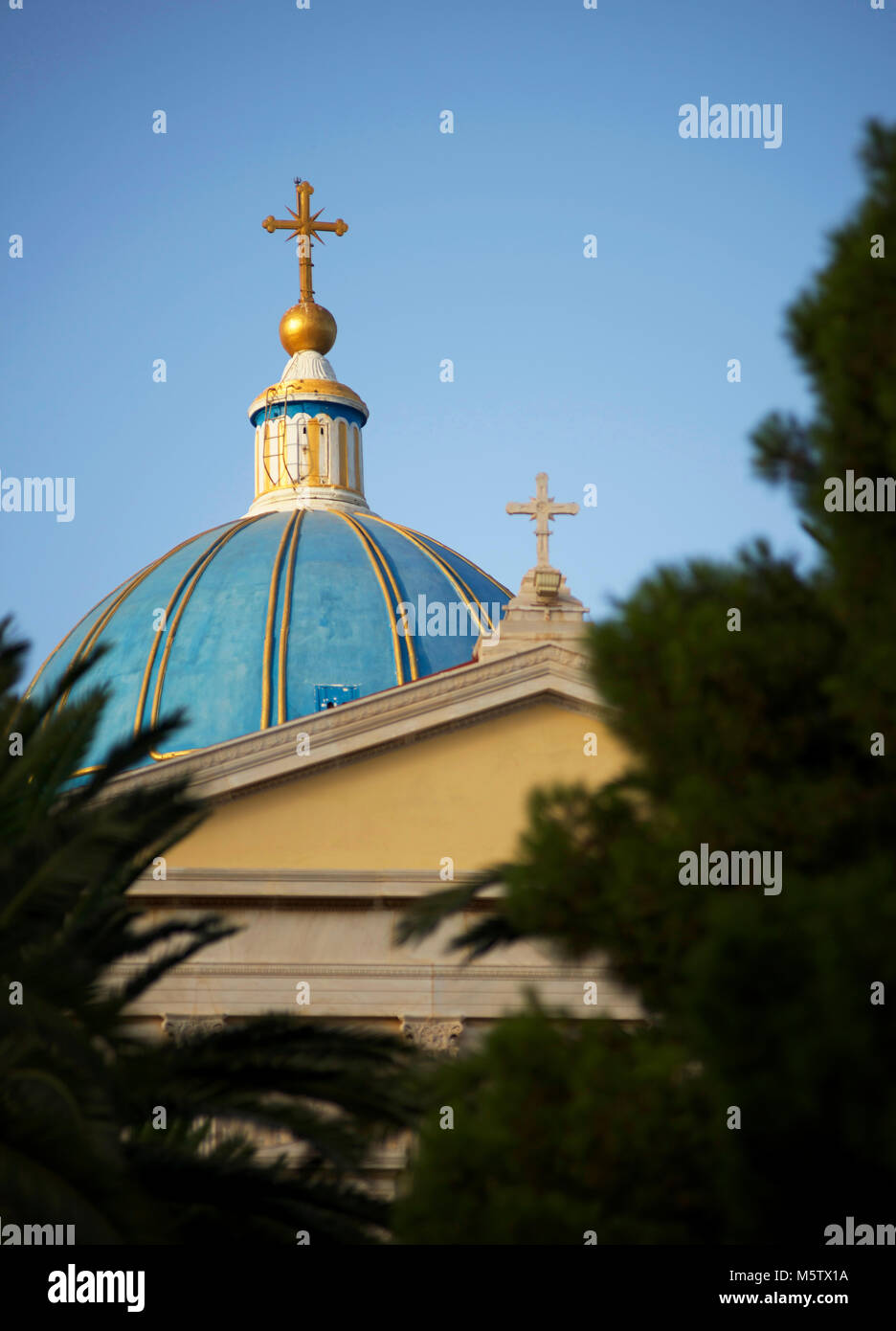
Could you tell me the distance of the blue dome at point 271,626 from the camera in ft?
117

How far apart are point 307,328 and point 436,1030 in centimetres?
2616

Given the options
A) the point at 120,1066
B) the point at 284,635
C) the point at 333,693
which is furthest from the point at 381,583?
the point at 120,1066

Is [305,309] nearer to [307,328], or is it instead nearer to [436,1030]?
[307,328]

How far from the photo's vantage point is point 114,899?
1255 cm

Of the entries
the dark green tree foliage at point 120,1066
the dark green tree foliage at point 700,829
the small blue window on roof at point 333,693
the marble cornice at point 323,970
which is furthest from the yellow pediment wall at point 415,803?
the dark green tree foliage at point 700,829

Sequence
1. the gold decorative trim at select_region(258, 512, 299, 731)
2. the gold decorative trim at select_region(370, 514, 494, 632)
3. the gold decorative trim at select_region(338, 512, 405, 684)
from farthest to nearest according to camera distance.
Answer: the gold decorative trim at select_region(370, 514, 494, 632) < the gold decorative trim at select_region(338, 512, 405, 684) < the gold decorative trim at select_region(258, 512, 299, 731)

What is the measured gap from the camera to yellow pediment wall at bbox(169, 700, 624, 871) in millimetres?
23062

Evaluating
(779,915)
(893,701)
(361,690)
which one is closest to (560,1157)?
(779,915)

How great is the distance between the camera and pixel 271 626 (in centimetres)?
3666

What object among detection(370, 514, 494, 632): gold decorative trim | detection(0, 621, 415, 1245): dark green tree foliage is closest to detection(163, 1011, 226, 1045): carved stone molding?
detection(0, 621, 415, 1245): dark green tree foliage

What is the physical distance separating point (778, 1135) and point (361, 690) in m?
27.3

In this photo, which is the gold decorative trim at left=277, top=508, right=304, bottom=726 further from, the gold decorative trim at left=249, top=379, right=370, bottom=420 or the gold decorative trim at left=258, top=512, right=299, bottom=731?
the gold decorative trim at left=249, top=379, right=370, bottom=420

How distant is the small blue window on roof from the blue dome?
23mm
